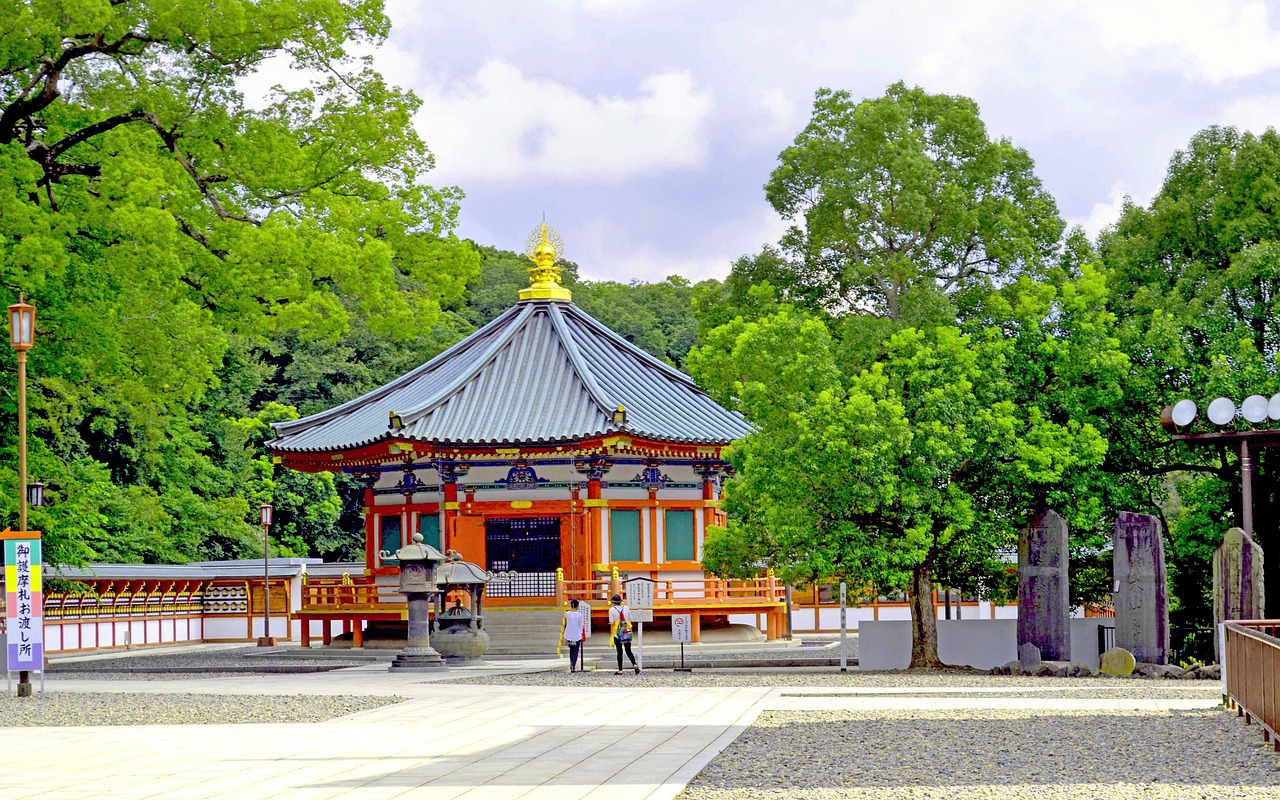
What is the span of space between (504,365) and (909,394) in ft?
46.0

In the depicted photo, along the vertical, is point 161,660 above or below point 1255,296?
below

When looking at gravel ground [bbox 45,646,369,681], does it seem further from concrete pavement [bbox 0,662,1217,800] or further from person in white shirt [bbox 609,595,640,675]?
concrete pavement [bbox 0,662,1217,800]

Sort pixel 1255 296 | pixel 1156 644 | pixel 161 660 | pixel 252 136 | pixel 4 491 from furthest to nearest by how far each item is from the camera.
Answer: pixel 161 660
pixel 1255 296
pixel 252 136
pixel 4 491
pixel 1156 644

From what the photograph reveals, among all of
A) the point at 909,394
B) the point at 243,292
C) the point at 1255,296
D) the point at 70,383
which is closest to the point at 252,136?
the point at 243,292

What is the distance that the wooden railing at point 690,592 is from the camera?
3319 cm

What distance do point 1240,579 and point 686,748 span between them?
10.9m

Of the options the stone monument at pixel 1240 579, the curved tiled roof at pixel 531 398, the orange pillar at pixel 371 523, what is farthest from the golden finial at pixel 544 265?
the stone monument at pixel 1240 579

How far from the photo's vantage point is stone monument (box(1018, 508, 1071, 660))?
24922mm

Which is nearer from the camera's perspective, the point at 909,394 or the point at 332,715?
the point at 332,715

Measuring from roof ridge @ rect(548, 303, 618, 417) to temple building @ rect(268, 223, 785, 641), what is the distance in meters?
0.06

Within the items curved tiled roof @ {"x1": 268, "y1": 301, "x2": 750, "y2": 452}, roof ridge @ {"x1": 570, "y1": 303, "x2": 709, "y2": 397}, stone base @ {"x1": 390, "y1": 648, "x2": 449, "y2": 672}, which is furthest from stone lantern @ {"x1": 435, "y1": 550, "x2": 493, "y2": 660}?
roof ridge @ {"x1": 570, "y1": 303, "x2": 709, "y2": 397}

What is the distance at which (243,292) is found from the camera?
2780 centimetres

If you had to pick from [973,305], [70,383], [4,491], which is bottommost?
[4,491]

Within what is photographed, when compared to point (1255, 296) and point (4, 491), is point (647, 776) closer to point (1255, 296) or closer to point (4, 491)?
point (4, 491)
